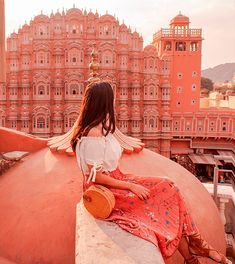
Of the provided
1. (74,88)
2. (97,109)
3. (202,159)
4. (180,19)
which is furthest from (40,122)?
(97,109)

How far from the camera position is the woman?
2135 mm

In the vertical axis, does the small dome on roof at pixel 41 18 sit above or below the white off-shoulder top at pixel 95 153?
above

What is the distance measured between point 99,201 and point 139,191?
0.87ft

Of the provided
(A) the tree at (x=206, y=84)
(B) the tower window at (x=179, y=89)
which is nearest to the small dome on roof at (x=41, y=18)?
(B) the tower window at (x=179, y=89)

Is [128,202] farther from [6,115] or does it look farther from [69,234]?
[6,115]

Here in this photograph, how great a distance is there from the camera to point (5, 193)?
10.3 ft

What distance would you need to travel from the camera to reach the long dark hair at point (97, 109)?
216 centimetres

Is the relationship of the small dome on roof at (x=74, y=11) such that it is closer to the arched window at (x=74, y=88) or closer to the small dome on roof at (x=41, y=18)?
the small dome on roof at (x=41, y=18)

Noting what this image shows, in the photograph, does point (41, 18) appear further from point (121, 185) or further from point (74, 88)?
point (121, 185)

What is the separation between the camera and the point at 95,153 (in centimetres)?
214

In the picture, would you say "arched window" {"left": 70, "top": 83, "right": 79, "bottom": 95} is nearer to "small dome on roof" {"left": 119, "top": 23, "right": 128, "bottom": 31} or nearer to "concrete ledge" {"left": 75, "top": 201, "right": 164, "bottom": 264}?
"small dome on roof" {"left": 119, "top": 23, "right": 128, "bottom": 31}

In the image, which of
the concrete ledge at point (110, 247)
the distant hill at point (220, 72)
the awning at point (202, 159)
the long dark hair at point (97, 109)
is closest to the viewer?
the concrete ledge at point (110, 247)

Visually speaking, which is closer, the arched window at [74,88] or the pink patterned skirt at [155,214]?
the pink patterned skirt at [155,214]

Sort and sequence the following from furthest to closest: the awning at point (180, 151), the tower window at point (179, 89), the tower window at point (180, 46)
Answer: the tower window at point (180, 46) → the tower window at point (179, 89) → the awning at point (180, 151)
